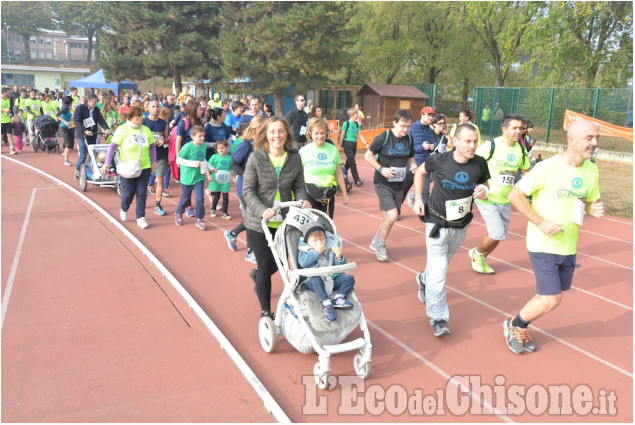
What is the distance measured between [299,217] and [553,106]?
2151cm

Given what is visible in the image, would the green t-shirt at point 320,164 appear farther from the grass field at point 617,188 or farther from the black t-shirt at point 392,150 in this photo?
the grass field at point 617,188

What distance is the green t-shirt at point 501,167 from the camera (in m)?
6.61

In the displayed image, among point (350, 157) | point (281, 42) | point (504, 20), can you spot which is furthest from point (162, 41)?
point (504, 20)

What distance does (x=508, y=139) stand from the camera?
21.9 ft

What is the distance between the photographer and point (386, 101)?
3022 centimetres

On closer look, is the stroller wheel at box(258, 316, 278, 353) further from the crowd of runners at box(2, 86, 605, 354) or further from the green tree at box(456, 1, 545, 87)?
the green tree at box(456, 1, 545, 87)

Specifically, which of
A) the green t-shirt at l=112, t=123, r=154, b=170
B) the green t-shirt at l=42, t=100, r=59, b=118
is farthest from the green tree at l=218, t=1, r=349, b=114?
the green t-shirt at l=112, t=123, r=154, b=170

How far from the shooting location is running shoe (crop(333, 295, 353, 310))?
439 cm

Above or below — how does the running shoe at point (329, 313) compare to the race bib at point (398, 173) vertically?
below

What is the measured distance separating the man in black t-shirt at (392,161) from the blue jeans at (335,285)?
8.51 ft

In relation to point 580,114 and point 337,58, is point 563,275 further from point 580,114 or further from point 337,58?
point 337,58

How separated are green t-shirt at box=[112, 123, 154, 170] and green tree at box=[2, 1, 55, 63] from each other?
8237cm

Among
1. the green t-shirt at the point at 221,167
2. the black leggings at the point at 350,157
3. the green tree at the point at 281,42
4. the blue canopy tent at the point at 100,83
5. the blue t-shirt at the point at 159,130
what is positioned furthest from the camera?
the blue canopy tent at the point at 100,83

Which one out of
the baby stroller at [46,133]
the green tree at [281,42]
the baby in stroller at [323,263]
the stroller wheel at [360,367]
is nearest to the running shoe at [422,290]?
the baby in stroller at [323,263]
